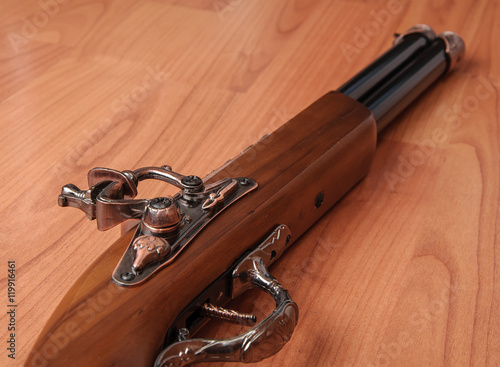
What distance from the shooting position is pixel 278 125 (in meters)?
1.38

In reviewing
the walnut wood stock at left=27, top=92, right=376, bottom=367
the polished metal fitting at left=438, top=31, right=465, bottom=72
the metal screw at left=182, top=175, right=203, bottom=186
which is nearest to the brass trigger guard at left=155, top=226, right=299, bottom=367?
the walnut wood stock at left=27, top=92, right=376, bottom=367

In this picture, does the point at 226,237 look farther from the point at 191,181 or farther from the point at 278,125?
the point at 278,125

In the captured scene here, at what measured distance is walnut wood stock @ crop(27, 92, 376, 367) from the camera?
732 millimetres

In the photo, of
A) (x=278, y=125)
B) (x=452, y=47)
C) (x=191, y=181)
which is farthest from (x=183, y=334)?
(x=452, y=47)

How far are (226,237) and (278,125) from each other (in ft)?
1.83

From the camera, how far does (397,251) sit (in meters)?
1.09

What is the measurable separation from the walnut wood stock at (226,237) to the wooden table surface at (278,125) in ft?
0.38

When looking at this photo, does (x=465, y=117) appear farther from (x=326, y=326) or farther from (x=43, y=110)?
(x=43, y=110)

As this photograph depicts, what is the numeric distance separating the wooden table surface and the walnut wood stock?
11 cm

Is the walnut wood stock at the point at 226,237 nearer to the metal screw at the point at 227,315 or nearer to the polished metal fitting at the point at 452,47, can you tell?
the metal screw at the point at 227,315

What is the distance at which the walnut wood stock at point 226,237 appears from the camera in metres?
0.73

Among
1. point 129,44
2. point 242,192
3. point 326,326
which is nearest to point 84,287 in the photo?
point 242,192

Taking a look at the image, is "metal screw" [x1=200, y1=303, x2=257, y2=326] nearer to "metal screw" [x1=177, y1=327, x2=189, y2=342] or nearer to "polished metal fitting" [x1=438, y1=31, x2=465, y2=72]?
"metal screw" [x1=177, y1=327, x2=189, y2=342]

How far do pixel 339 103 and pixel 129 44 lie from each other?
0.66 meters
